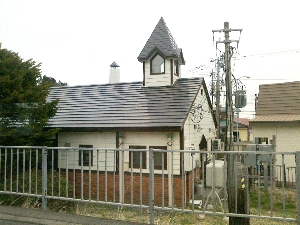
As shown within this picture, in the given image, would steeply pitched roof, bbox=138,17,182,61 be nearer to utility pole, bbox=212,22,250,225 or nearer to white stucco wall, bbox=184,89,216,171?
white stucco wall, bbox=184,89,216,171

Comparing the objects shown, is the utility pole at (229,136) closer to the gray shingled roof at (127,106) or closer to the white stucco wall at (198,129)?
the gray shingled roof at (127,106)

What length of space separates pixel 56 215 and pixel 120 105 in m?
8.61

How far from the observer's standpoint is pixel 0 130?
9.03m

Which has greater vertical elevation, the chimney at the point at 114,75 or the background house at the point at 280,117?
the chimney at the point at 114,75

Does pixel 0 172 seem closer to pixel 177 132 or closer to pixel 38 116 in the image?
pixel 38 116

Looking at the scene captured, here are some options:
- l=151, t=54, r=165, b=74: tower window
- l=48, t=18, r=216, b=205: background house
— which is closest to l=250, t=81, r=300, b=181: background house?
l=48, t=18, r=216, b=205: background house

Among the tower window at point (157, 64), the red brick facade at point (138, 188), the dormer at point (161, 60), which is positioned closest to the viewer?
the red brick facade at point (138, 188)

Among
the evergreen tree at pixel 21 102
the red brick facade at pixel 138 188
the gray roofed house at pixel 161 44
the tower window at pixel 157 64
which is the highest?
the gray roofed house at pixel 161 44

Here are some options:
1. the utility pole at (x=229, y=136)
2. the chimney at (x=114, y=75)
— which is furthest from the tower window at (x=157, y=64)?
the utility pole at (x=229, y=136)

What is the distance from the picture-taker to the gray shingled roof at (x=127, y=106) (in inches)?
443

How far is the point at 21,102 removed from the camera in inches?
361

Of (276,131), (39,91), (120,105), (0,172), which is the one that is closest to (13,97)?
(39,91)

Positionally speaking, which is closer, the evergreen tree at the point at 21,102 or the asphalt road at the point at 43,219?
the asphalt road at the point at 43,219

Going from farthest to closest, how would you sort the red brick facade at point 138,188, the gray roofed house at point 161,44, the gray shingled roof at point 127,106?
the gray roofed house at point 161,44 < the gray shingled roof at point 127,106 < the red brick facade at point 138,188
